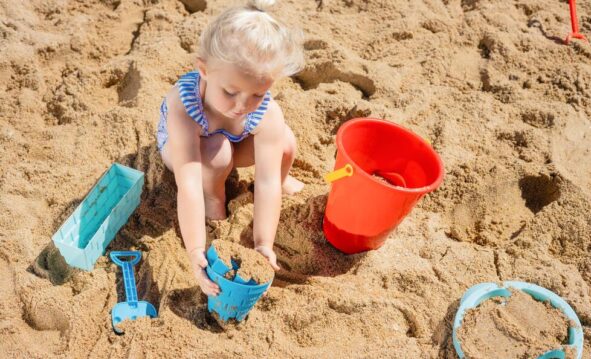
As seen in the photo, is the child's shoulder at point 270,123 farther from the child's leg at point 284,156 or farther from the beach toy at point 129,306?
the beach toy at point 129,306

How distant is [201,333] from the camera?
1702 mm

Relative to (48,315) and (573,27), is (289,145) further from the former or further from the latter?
(573,27)

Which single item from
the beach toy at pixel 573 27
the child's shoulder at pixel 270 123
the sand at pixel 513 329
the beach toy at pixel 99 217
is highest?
the beach toy at pixel 573 27

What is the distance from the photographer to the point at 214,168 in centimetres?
193

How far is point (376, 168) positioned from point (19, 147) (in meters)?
1.45


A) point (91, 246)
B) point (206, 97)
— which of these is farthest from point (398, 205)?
point (91, 246)

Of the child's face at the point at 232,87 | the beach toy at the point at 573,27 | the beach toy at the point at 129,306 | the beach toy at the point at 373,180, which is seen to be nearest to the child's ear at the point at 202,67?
the child's face at the point at 232,87

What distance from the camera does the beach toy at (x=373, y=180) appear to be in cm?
175

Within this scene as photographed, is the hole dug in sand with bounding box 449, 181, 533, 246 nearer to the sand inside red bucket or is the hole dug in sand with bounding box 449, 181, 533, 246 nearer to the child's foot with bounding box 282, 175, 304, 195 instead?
the child's foot with bounding box 282, 175, 304, 195

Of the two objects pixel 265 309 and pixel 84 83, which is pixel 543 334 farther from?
pixel 84 83

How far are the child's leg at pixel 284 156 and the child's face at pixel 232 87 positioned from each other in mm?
326

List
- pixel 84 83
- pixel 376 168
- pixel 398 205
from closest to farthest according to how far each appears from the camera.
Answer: pixel 398 205
pixel 376 168
pixel 84 83

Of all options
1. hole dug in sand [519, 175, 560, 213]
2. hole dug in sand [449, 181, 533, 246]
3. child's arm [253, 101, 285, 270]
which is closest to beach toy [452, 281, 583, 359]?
hole dug in sand [449, 181, 533, 246]

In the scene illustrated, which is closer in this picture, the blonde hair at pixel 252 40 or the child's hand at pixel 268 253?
the blonde hair at pixel 252 40
